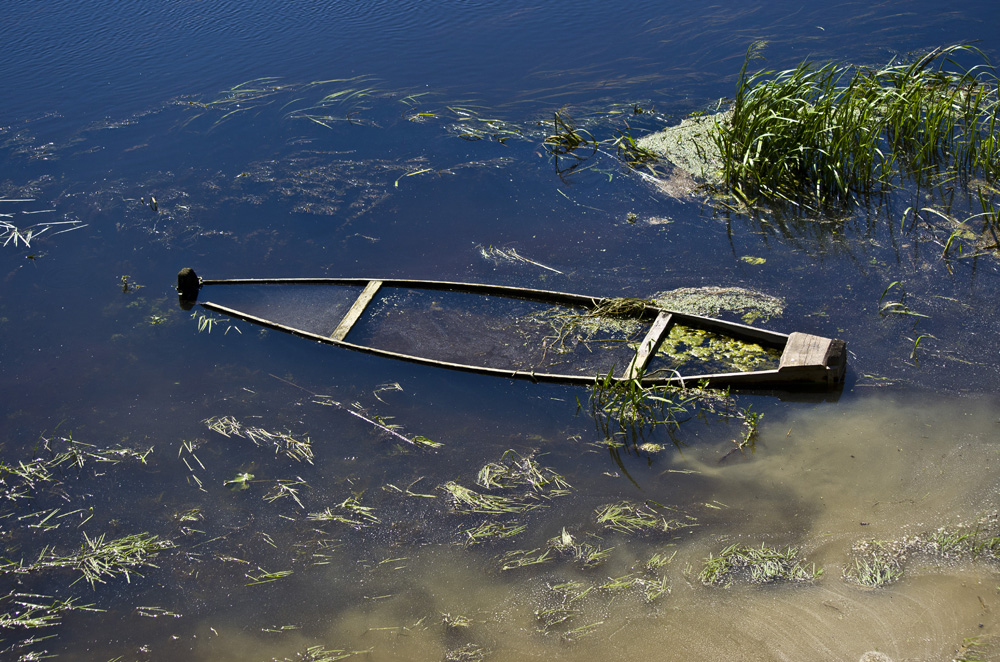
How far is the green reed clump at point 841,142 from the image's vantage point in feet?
23.5

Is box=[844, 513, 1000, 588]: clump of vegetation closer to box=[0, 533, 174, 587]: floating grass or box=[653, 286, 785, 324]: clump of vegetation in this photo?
box=[653, 286, 785, 324]: clump of vegetation

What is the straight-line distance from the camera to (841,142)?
23.2 feet

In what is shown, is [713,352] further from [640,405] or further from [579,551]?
[579,551]

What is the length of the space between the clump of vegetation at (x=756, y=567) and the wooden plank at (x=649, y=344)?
141 centimetres

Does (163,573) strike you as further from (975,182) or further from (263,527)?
(975,182)

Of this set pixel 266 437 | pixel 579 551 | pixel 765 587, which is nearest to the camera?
pixel 765 587

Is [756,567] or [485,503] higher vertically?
[485,503]

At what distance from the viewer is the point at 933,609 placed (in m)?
3.90

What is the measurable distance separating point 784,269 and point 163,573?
5.16 metres

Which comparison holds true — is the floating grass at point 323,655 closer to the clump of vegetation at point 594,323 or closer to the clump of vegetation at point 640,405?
the clump of vegetation at point 640,405

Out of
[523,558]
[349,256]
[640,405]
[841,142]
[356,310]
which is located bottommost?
[523,558]

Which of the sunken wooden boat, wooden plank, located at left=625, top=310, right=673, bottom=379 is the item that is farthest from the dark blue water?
wooden plank, located at left=625, top=310, right=673, bottom=379

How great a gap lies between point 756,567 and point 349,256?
4605mm

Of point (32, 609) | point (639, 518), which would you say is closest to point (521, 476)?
point (639, 518)
